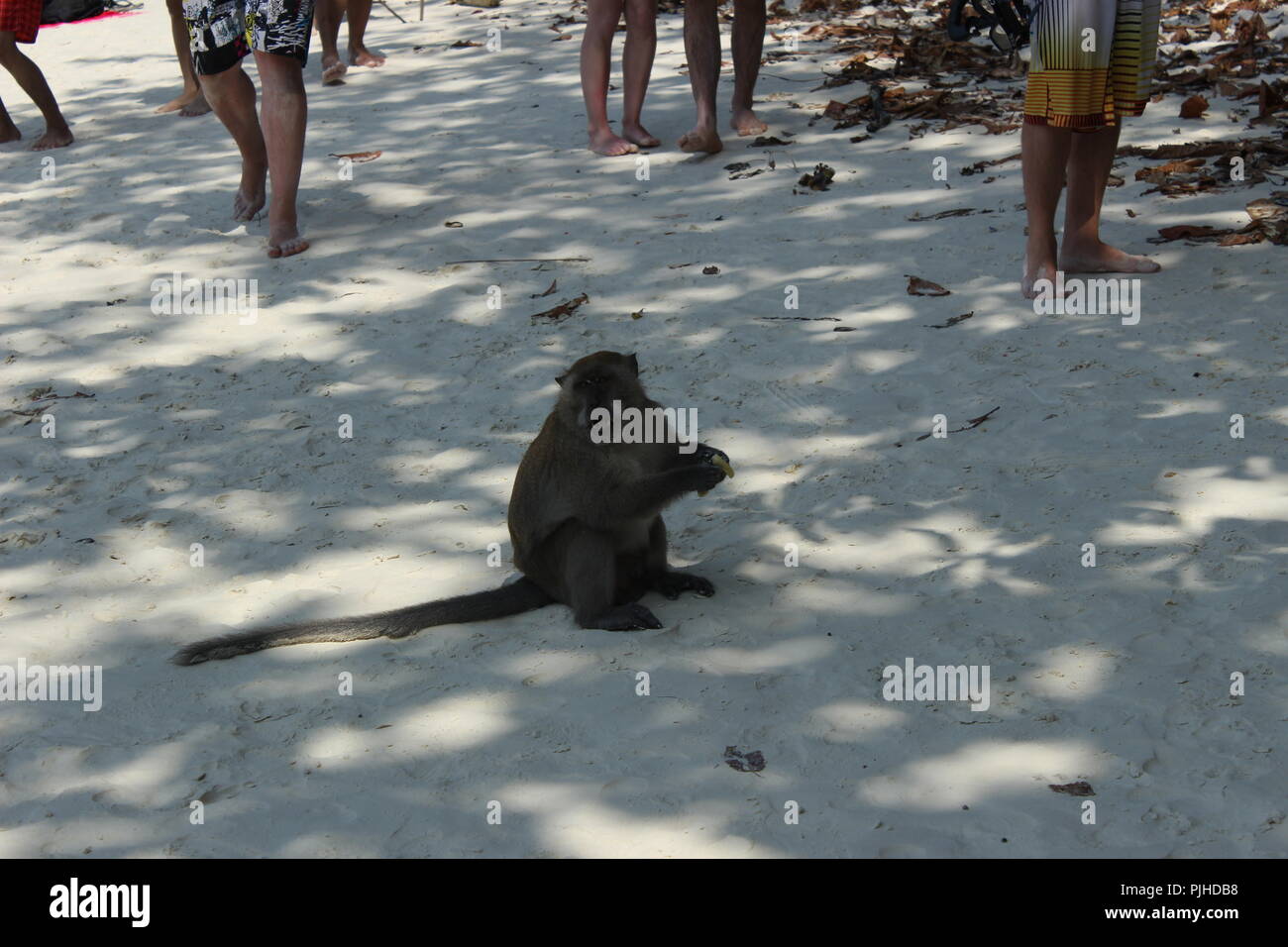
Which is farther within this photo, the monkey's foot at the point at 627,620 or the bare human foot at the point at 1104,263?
the bare human foot at the point at 1104,263

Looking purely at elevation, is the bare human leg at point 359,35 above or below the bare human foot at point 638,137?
above

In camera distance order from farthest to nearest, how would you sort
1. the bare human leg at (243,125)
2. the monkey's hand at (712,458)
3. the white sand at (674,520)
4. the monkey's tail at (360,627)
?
the bare human leg at (243,125), the monkey's hand at (712,458), the monkey's tail at (360,627), the white sand at (674,520)

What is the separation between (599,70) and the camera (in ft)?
27.6

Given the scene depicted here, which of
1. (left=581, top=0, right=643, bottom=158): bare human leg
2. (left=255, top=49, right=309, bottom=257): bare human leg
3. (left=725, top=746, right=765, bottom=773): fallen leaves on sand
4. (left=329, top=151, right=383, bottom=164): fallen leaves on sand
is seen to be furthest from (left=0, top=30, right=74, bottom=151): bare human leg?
(left=725, top=746, right=765, bottom=773): fallen leaves on sand

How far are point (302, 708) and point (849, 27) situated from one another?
8506mm

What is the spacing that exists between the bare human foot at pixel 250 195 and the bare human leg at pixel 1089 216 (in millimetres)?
4920

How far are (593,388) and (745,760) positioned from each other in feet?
4.69

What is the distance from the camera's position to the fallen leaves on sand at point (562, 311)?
6.56m

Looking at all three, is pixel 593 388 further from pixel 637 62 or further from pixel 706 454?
pixel 637 62

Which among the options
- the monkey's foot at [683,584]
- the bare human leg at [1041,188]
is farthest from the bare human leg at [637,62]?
the monkey's foot at [683,584]

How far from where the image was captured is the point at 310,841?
326cm

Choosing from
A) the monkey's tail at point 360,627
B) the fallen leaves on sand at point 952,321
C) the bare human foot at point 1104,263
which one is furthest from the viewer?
the bare human foot at point 1104,263

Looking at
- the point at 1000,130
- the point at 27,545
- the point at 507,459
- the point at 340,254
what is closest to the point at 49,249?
the point at 340,254

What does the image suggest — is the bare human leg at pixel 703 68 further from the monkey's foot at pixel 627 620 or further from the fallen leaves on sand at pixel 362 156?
the monkey's foot at pixel 627 620
